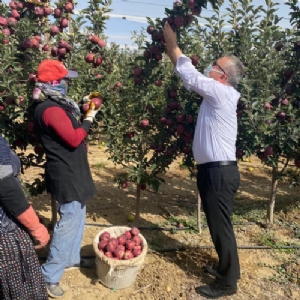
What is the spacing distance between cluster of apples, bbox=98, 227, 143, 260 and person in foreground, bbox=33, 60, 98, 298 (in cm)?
25

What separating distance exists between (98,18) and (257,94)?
169 centimetres

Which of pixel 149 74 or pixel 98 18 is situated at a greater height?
pixel 98 18

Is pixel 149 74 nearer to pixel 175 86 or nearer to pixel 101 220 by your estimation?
pixel 175 86

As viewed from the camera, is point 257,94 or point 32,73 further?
point 257,94

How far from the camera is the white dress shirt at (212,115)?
8.77ft

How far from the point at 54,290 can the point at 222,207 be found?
150cm

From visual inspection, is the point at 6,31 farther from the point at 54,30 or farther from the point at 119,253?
the point at 119,253

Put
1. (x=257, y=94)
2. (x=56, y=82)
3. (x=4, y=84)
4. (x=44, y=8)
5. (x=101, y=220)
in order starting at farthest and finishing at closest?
1. (x=101, y=220)
2. (x=257, y=94)
3. (x=44, y=8)
4. (x=4, y=84)
5. (x=56, y=82)

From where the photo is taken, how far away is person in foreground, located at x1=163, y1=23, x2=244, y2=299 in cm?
271

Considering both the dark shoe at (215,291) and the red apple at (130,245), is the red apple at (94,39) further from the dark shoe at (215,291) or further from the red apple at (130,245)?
the dark shoe at (215,291)

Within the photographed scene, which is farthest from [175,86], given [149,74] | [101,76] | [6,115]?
[6,115]

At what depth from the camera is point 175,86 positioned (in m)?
3.67

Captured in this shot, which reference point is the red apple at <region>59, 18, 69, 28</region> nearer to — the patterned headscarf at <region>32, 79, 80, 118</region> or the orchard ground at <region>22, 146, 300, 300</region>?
the patterned headscarf at <region>32, 79, 80, 118</region>

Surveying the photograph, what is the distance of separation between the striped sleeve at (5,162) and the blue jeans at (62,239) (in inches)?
37.0
